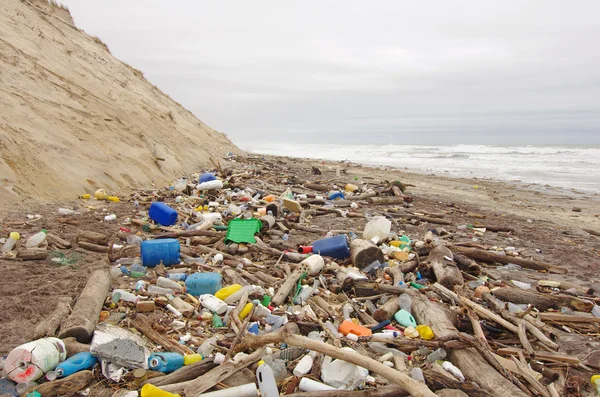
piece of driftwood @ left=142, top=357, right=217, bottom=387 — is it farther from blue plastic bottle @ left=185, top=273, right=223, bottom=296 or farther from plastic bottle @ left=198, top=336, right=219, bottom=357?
blue plastic bottle @ left=185, top=273, right=223, bottom=296

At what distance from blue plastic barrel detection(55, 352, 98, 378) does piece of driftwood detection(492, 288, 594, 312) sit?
4.31 m

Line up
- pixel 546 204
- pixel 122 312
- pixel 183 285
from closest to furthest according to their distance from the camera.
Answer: pixel 122 312 → pixel 183 285 → pixel 546 204

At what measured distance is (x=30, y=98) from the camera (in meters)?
9.62

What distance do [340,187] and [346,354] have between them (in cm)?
991

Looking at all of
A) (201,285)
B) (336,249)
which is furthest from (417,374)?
(336,249)

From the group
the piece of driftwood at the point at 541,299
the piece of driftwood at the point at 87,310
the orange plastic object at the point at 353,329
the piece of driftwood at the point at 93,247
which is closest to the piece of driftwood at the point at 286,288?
the orange plastic object at the point at 353,329

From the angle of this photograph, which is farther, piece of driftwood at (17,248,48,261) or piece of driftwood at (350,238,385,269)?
piece of driftwood at (350,238,385,269)

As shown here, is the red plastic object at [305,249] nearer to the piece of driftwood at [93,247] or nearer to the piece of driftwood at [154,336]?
the piece of driftwood at [93,247]

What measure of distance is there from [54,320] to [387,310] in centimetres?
306

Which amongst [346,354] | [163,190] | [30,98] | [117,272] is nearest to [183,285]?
[117,272]

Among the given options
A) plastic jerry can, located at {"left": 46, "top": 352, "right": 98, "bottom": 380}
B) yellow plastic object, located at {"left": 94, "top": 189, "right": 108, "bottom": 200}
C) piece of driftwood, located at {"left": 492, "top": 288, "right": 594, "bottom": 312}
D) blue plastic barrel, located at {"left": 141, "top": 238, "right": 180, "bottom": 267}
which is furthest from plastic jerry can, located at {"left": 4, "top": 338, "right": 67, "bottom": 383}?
yellow plastic object, located at {"left": 94, "top": 189, "right": 108, "bottom": 200}

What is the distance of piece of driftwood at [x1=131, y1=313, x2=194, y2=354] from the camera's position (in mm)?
3166

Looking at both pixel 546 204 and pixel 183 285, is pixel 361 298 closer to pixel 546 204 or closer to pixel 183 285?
pixel 183 285

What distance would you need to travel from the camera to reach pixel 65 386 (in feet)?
8.39
